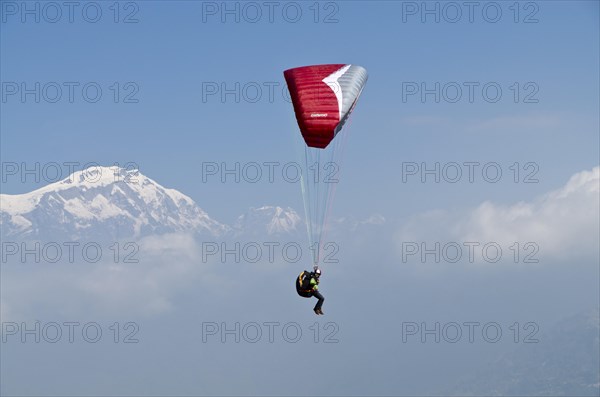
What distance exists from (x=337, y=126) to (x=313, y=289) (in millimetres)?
9866

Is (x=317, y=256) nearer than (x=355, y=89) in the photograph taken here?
Yes

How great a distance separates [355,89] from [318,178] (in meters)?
7.23

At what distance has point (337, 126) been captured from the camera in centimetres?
5753

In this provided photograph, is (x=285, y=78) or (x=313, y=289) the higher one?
(x=285, y=78)

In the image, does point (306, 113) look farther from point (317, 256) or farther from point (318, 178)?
point (317, 256)

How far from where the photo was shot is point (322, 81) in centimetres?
5878

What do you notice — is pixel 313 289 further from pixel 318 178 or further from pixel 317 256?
pixel 318 178

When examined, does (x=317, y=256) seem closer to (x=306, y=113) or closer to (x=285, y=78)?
(x=306, y=113)

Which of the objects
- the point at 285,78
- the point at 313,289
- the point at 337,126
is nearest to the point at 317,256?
the point at 313,289

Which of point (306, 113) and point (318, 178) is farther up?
point (306, 113)

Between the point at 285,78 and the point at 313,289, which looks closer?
the point at 313,289

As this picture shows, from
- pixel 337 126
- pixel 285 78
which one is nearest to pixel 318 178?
pixel 337 126

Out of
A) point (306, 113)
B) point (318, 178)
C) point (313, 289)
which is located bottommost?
point (313, 289)

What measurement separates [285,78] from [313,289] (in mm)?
14218
